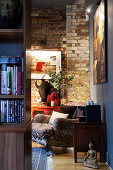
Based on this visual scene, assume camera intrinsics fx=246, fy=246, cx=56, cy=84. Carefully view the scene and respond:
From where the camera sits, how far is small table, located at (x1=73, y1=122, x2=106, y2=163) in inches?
159

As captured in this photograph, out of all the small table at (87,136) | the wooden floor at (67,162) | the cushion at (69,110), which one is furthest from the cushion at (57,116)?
the small table at (87,136)

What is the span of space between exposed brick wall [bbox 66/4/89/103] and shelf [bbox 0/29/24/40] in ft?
13.9

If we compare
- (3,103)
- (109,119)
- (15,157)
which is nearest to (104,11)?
(109,119)

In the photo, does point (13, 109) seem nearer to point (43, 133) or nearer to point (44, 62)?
point (43, 133)

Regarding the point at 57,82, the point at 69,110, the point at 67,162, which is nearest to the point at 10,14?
the point at 67,162

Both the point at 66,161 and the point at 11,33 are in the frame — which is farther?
the point at 66,161

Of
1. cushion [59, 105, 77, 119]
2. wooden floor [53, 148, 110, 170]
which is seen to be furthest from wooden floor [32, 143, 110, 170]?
cushion [59, 105, 77, 119]

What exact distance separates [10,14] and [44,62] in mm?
4606

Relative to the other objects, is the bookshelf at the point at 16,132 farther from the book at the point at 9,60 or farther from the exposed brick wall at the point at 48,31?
the exposed brick wall at the point at 48,31

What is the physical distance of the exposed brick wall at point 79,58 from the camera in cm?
646

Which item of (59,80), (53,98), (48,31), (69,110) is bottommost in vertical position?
(69,110)

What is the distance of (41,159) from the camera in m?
Answer: 4.18

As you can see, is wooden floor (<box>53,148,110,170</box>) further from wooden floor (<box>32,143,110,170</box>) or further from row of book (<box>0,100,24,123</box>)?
row of book (<box>0,100,24,123</box>)

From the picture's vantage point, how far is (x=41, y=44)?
6.86m
